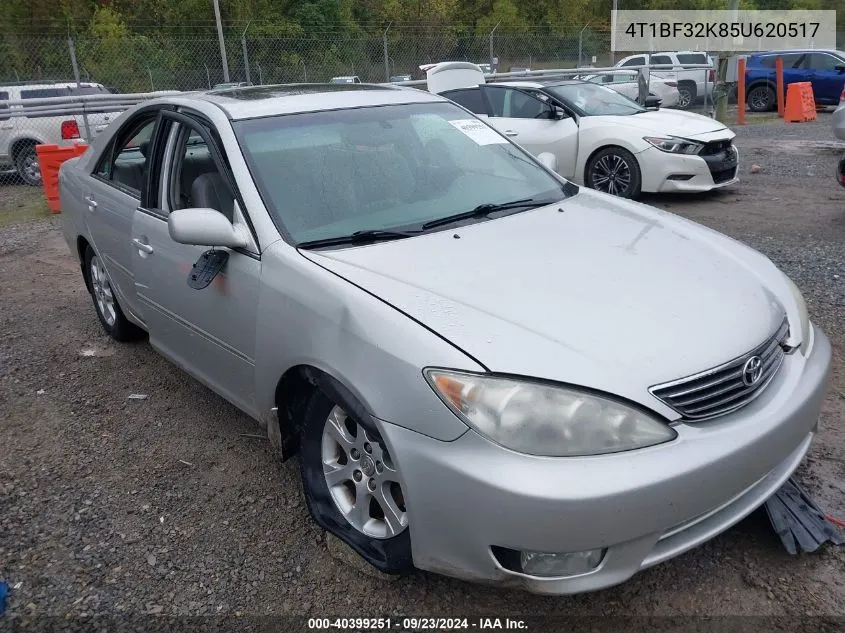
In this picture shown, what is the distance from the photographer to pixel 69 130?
11.1 metres

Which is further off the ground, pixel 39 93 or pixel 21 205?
pixel 39 93

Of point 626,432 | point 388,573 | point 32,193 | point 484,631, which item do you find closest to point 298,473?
point 388,573

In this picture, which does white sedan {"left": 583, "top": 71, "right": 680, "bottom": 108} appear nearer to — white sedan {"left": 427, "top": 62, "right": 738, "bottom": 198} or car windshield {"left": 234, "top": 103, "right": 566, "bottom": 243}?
white sedan {"left": 427, "top": 62, "right": 738, "bottom": 198}

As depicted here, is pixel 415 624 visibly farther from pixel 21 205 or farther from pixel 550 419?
pixel 21 205

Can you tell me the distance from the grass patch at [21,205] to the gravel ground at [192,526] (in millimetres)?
5268

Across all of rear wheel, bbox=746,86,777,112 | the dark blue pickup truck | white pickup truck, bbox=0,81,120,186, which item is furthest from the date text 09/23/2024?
rear wheel, bbox=746,86,777,112

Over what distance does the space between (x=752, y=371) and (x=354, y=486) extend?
56.4 inches

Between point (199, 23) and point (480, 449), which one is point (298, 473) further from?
point (199, 23)

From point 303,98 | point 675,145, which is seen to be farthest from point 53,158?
point 675,145

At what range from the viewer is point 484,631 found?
96.0 inches

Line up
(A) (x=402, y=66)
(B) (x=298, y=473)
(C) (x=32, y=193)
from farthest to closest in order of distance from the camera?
(A) (x=402, y=66) → (C) (x=32, y=193) → (B) (x=298, y=473)

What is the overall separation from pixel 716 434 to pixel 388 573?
116 centimetres

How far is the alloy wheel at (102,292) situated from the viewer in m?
Result: 4.78

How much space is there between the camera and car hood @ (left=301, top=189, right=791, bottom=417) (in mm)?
2225
